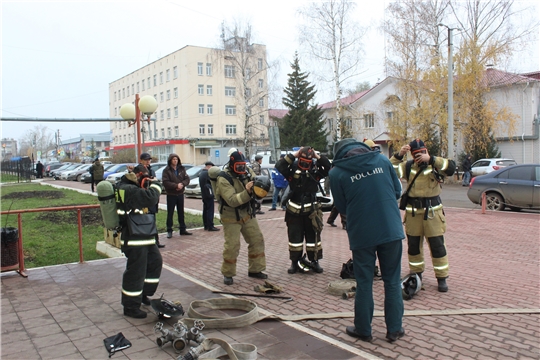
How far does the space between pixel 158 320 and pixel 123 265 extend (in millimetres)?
2721

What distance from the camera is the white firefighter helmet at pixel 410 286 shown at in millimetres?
5348

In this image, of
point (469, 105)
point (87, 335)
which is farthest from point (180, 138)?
point (87, 335)

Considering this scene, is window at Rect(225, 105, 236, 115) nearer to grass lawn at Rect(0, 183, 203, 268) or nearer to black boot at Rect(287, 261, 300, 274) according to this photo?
grass lawn at Rect(0, 183, 203, 268)

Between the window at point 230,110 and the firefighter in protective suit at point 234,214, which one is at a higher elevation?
the window at point 230,110

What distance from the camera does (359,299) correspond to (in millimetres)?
4184

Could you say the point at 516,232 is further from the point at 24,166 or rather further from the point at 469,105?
the point at 24,166

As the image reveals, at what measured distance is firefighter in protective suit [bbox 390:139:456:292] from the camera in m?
5.62

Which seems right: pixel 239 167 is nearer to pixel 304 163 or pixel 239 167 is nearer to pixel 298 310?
pixel 304 163

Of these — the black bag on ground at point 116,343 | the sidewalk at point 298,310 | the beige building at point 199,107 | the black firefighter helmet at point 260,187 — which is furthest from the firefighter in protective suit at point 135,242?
the beige building at point 199,107

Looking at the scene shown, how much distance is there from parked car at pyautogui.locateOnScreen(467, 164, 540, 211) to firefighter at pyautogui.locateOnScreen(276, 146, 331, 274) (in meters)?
9.33

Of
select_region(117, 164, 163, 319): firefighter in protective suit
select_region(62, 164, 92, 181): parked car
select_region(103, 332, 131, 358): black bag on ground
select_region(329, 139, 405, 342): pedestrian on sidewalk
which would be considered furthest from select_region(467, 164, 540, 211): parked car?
select_region(62, 164, 92, 181): parked car

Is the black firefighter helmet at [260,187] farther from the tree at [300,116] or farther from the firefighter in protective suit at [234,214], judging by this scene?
the tree at [300,116]

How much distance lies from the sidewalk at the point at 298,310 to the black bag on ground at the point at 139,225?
3.18 ft

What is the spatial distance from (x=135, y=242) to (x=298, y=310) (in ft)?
6.65
